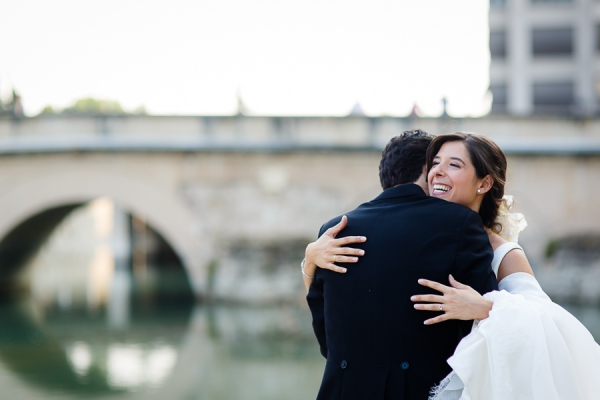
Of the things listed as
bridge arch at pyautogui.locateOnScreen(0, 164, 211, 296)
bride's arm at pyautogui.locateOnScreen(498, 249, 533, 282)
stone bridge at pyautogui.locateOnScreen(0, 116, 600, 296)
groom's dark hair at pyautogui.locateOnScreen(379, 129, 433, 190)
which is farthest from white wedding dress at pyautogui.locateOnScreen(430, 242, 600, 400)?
bridge arch at pyautogui.locateOnScreen(0, 164, 211, 296)

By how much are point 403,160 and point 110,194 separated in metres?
11.7

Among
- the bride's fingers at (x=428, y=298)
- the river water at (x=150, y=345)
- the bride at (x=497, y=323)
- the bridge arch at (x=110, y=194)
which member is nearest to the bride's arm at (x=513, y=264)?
the bride at (x=497, y=323)

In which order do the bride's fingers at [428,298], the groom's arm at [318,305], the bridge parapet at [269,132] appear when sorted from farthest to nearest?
the bridge parapet at [269,132]
the groom's arm at [318,305]
the bride's fingers at [428,298]

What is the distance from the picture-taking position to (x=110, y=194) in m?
13.0

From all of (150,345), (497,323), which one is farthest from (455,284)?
(150,345)

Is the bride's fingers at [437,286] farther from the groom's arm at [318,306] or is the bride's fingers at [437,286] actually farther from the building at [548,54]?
the building at [548,54]

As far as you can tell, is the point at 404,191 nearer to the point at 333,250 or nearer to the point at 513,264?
the point at 333,250

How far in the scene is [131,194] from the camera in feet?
43.1

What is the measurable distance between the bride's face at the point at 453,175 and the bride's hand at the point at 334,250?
0.27 m

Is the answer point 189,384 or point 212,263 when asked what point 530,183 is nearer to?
point 212,263

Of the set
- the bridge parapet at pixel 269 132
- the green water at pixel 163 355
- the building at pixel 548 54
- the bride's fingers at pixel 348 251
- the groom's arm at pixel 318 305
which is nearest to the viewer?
the bride's fingers at pixel 348 251

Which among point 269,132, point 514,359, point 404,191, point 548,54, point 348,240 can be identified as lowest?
point 514,359

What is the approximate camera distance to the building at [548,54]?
22109 mm

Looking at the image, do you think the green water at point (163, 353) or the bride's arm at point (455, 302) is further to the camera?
the green water at point (163, 353)
